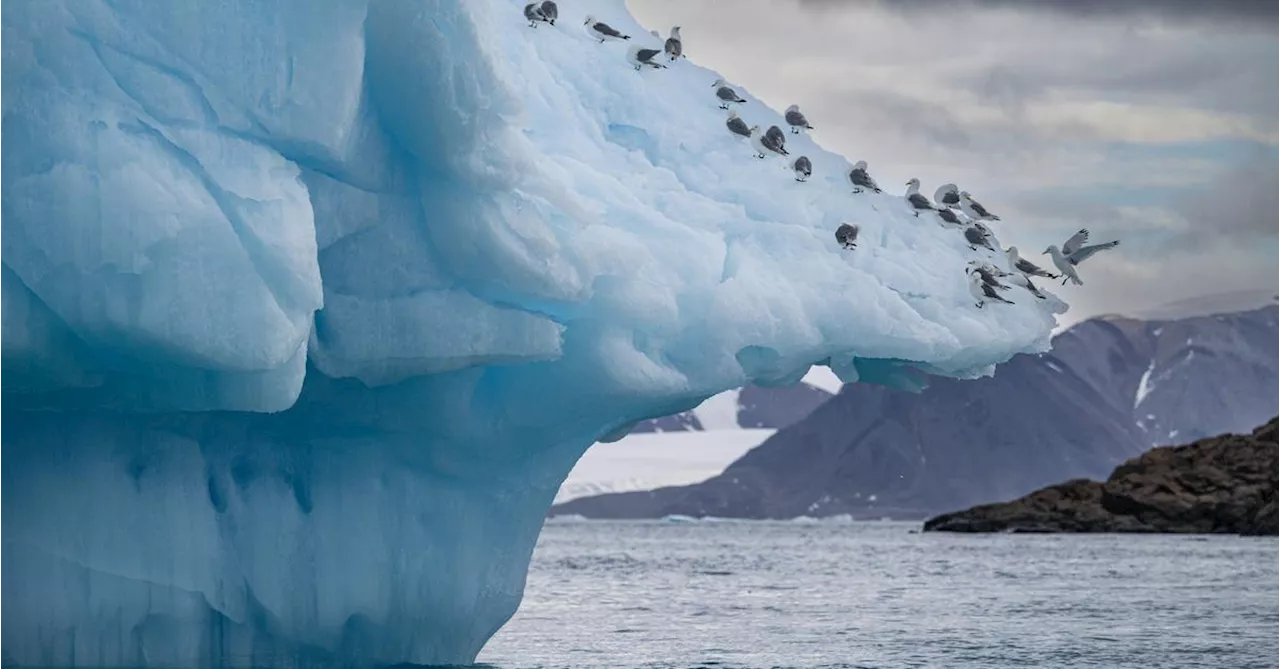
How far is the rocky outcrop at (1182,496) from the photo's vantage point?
119 meters

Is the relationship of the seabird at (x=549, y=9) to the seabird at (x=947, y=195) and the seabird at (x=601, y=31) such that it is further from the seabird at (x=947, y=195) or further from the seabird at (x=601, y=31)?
the seabird at (x=947, y=195)

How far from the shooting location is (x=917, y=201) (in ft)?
72.5

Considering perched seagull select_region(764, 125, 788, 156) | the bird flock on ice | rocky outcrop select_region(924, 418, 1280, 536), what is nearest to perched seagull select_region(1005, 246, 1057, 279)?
the bird flock on ice

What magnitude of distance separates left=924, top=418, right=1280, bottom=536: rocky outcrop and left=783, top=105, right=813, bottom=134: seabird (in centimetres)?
9527

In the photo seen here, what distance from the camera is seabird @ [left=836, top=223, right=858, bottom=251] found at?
2022 centimetres

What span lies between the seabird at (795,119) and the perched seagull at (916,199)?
145 cm

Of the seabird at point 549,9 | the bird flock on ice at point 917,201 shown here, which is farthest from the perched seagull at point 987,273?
the seabird at point 549,9

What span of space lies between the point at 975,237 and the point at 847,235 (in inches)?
99.2

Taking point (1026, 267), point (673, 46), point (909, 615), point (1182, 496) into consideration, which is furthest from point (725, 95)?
point (1182, 496)

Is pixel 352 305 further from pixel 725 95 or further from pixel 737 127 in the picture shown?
pixel 725 95

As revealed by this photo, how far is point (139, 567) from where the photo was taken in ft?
56.7

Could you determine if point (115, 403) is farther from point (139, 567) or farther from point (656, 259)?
point (656, 259)

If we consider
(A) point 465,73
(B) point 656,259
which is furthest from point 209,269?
(B) point 656,259

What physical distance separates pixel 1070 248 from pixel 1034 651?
313 inches
